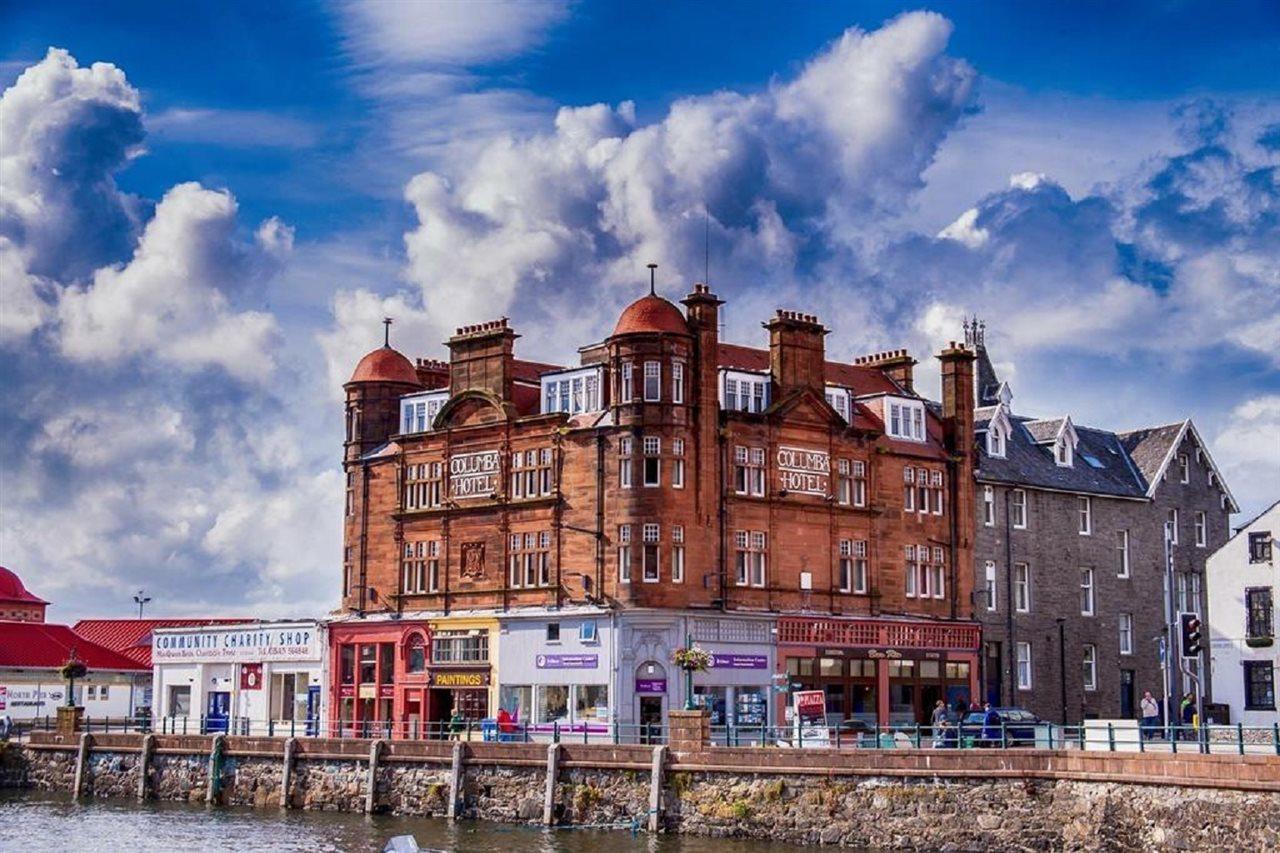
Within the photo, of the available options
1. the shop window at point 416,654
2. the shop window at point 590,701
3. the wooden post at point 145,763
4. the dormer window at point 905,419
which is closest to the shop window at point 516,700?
the shop window at point 590,701

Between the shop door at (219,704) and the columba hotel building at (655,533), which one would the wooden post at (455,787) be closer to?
the columba hotel building at (655,533)

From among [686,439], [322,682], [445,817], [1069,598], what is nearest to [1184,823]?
[445,817]

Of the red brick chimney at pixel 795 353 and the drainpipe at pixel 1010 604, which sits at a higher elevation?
the red brick chimney at pixel 795 353

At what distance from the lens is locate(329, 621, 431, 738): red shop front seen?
68.8 m

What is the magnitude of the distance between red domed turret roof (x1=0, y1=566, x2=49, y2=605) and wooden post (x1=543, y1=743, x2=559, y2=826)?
60.9 metres

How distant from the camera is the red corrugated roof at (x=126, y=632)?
352ft

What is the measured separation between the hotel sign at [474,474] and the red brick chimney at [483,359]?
7.73 ft

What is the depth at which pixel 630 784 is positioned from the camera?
51344 millimetres

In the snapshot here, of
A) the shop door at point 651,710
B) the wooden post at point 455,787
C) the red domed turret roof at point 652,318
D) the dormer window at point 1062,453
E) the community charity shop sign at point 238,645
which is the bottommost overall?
the wooden post at point 455,787

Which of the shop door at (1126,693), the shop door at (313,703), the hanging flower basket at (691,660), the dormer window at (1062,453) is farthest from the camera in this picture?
the dormer window at (1062,453)

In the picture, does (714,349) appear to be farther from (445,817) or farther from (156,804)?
(156,804)

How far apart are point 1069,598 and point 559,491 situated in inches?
867

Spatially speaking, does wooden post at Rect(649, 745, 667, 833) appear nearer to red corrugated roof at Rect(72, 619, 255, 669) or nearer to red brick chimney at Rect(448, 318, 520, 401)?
red brick chimney at Rect(448, 318, 520, 401)

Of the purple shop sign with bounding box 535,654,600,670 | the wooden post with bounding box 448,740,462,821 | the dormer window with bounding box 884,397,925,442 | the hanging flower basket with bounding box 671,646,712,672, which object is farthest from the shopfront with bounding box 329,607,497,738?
the dormer window with bounding box 884,397,925,442
